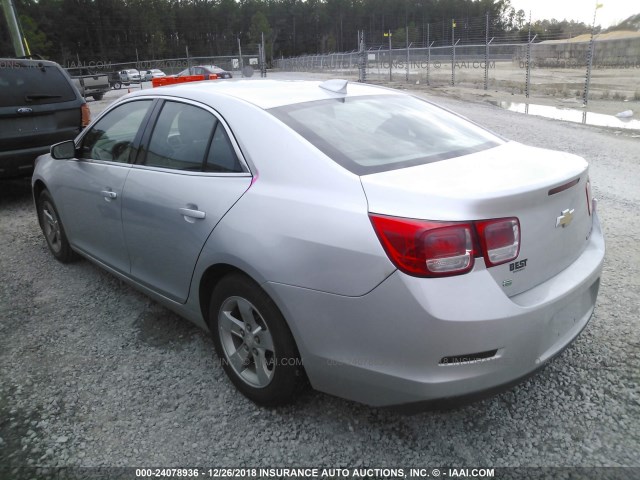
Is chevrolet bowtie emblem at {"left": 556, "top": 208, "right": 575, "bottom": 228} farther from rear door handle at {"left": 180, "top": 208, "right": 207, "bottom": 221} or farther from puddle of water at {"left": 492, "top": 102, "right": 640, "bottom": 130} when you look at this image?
puddle of water at {"left": 492, "top": 102, "right": 640, "bottom": 130}

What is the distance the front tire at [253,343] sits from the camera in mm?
2369

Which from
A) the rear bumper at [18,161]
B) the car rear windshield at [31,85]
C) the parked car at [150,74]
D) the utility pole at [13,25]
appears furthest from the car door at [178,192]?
the parked car at [150,74]

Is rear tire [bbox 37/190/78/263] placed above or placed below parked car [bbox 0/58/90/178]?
below

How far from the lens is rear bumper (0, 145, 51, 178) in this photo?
6375 mm

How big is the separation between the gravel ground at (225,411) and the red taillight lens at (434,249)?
32.2 inches

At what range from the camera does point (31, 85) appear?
263 inches

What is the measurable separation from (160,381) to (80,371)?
536 mm

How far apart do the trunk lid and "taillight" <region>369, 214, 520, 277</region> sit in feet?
0.10

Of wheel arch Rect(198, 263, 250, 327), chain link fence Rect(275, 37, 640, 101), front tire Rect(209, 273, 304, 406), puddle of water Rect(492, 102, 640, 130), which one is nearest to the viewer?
front tire Rect(209, 273, 304, 406)

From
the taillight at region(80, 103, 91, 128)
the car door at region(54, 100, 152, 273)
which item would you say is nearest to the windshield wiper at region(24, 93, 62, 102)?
the taillight at region(80, 103, 91, 128)

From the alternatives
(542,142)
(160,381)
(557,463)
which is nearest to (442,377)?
(557,463)

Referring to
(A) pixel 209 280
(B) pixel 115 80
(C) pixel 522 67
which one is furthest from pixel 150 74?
(A) pixel 209 280

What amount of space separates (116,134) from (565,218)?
302 centimetres

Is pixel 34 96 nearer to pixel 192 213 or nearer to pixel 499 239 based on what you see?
pixel 192 213
